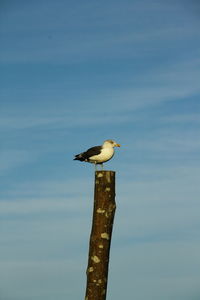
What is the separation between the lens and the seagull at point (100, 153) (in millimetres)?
15062

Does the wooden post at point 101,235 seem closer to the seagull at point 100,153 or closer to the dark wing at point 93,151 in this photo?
the seagull at point 100,153

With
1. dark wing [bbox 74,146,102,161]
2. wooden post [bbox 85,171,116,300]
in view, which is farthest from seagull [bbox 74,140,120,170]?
wooden post [bbox 85,171,116,300]

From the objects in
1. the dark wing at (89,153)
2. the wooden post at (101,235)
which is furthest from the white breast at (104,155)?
the wooden post at (101,235)

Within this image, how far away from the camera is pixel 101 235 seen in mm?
11109

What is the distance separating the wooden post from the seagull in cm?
346

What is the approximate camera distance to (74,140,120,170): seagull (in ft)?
49.4

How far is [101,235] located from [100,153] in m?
4.30

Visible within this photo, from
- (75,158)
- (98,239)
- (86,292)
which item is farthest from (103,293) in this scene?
(75,158)

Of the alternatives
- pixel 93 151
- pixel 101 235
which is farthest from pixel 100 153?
pixel 101 235

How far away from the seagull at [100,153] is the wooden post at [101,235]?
3.46 metres

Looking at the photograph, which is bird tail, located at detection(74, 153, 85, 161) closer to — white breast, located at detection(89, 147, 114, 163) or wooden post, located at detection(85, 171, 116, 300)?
white breast, located at detection(89, 147, 114, 163)

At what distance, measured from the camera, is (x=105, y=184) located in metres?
11.4

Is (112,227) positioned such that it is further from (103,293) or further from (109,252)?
(103,293)

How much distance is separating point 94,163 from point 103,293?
5.31 m
